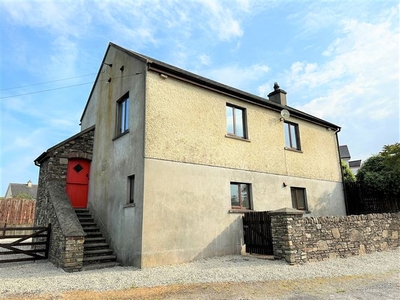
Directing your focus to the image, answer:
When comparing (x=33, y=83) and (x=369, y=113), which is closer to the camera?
(x=33, y=83)

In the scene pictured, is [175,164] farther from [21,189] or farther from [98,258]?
[21,189]

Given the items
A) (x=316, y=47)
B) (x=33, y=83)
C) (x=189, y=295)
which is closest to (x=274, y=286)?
(x=189, y=295)

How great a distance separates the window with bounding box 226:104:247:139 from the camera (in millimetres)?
11766

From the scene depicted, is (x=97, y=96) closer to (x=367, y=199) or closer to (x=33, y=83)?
(x=33, y=83)

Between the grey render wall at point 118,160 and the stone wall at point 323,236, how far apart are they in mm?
4744

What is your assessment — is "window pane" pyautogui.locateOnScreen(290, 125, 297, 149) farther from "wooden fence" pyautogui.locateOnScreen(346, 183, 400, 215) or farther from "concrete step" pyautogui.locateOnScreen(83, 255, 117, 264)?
"concrete step" pyautogui.locateOnScreen(83, 255, 117, 264)

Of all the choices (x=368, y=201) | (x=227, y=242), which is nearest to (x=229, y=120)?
(x=227, y=242)

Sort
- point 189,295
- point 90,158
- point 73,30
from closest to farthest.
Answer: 1. point 189,295
2. point 73,30
3. point 90,158

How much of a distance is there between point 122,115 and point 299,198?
999 centimetres

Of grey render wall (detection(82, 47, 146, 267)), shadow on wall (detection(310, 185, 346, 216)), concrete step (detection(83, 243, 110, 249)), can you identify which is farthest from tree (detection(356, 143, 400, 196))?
concrete step (detection(83, 243, 110, 249))

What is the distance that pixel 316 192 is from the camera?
14.4m

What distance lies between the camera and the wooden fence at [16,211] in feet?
71.1

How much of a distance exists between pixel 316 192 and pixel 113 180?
10911mm

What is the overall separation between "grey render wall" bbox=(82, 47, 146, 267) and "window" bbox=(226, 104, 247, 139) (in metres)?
4.20
